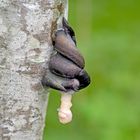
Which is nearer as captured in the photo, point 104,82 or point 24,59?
point 24,59

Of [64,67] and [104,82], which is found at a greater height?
[64,67]

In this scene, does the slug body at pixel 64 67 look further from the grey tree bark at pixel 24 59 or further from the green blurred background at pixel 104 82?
the green blurred background at pixel 104 82

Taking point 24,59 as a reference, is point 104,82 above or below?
below

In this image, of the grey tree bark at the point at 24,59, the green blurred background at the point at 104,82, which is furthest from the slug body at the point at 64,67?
the green blurred background at the point at 104,82

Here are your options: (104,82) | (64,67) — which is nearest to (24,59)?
(64,67)

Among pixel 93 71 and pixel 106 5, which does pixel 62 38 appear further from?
pixel 106 5

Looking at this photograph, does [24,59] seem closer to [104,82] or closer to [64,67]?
Result: [64,67]
